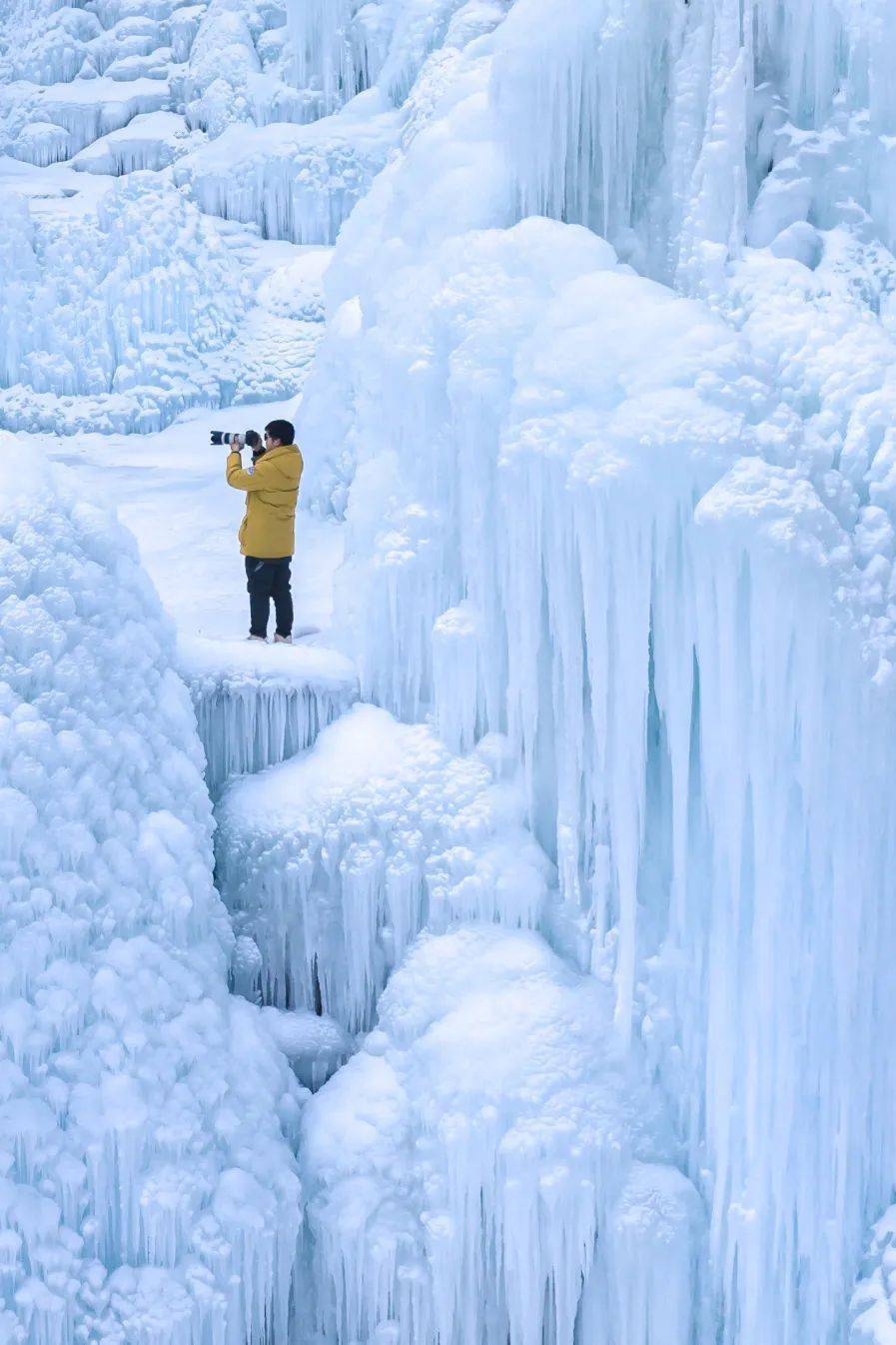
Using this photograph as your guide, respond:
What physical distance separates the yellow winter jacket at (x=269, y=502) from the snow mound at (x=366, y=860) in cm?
136

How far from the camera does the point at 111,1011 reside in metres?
5.55

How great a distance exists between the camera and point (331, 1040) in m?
6.52

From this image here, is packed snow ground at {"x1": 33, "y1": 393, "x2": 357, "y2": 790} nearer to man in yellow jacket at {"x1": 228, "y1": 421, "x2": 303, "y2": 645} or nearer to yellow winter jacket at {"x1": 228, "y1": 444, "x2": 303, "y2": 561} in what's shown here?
man in yellow jacket at {"x1": 228, "y1": 421, "x2": 303, "y2": 645}

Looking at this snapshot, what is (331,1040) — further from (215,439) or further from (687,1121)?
(215,439)

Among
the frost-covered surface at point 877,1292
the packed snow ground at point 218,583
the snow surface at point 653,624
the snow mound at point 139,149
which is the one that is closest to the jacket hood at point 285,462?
the snow surface at point 653,624

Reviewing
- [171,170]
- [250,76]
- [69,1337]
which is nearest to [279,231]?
[171,170]

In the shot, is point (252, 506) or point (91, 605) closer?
point (91, 605)

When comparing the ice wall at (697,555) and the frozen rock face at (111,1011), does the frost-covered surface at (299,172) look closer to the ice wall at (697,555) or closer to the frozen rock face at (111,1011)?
the ice wall at (697,555)

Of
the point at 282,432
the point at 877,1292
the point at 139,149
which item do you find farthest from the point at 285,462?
the point at 139,149

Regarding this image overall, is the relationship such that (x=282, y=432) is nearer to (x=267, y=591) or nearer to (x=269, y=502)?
(x=269, y=502)

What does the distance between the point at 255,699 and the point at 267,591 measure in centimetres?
102

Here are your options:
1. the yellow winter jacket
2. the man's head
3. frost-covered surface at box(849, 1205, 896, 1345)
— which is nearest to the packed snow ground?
the yellow winter jacket

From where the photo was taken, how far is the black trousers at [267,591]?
25.3 ft

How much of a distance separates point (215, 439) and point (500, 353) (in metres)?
2.16
